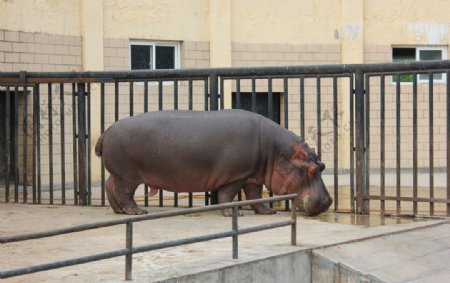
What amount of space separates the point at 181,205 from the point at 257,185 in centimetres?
202

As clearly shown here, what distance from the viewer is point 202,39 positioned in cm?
1809

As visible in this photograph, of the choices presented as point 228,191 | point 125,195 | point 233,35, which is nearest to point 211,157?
point 228,191

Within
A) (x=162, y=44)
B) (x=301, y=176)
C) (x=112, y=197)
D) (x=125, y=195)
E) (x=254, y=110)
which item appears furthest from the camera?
(x=162, y=44)

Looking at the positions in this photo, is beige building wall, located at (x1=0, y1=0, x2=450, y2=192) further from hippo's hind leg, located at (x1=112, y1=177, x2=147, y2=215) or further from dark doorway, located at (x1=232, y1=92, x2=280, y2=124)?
hippo's hind leg, located at (x1=112, y1=177, x2=147, y2=215)

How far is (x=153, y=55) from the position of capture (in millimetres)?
17734

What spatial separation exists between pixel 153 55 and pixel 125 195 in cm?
689

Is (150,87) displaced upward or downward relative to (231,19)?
downward

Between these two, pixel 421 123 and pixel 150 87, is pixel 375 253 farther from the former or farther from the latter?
pixel 421 123

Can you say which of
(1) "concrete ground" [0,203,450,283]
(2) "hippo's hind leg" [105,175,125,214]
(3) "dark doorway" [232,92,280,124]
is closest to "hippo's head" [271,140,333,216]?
(1) "concrete ground" [0,203,450,283]

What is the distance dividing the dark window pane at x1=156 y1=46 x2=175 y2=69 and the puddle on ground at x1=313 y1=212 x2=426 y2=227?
7.32m

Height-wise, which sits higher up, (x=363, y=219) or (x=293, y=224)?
(x=293, y=224)

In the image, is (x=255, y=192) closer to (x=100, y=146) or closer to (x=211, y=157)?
(x=211, y=157)

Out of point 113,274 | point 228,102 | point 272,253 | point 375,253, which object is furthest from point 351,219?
point 228,102

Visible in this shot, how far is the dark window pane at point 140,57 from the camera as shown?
57.5 feet
